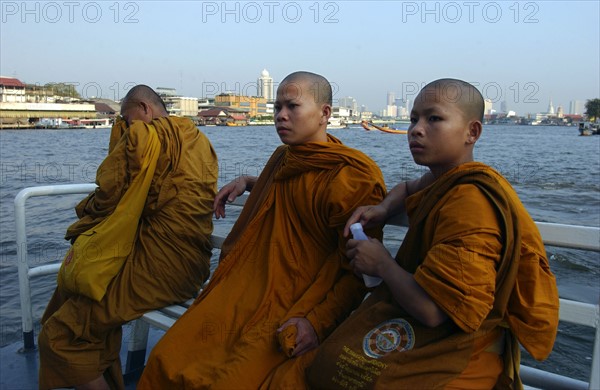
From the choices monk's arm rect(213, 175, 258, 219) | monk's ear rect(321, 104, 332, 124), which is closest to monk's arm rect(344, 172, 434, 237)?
monk's ear rect(321, 104, 332, 124)

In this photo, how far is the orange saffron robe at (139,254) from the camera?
2543 millimetres

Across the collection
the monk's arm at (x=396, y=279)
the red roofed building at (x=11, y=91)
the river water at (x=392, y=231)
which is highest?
the red roofed building at (x=11, y=91)

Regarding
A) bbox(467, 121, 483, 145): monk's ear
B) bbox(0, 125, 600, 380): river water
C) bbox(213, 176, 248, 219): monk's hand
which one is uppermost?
bbox(467, 121, 483, 145): monk's ear

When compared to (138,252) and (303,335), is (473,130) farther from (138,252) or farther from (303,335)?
(138,252)

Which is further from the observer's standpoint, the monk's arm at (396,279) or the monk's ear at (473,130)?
the monk's ear at (473,130)

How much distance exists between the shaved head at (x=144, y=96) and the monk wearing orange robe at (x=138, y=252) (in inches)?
0.9

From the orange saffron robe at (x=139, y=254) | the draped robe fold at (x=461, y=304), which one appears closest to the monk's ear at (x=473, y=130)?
the draped robe fold at (x=461, y=304)

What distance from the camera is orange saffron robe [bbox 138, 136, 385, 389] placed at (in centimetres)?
200

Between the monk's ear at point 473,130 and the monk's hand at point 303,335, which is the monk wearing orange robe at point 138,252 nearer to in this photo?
the monk's hand at point 303,335

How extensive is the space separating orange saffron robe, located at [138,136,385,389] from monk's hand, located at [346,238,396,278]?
0.91 ft

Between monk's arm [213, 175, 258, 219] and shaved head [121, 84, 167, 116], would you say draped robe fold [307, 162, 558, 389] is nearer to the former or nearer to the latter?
monk's arm [213, 175, 258, 219]

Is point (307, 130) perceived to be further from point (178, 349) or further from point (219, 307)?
point (178, 349)

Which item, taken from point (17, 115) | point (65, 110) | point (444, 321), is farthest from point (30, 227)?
point (65, 110)

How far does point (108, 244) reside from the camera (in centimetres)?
266
